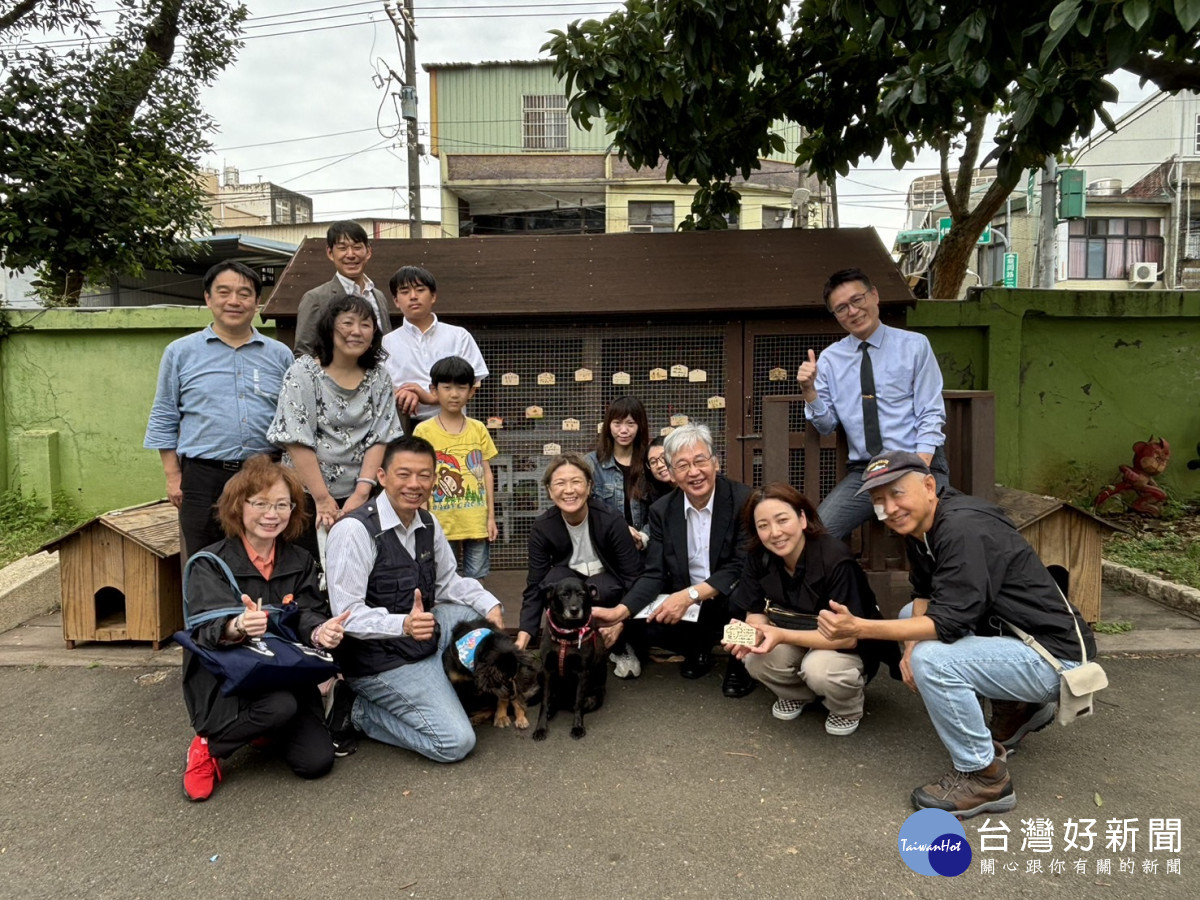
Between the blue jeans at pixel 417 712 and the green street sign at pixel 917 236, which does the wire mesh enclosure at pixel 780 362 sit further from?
the green street sign at pixel 917 236

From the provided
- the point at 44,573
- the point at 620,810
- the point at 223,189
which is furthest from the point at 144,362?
the point at 223,189

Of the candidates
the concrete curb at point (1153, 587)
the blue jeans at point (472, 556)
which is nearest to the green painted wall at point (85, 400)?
the blue jeans at point (472, 556)

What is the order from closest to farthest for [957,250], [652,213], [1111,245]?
[957,250] → [652,213] → [1111,245]

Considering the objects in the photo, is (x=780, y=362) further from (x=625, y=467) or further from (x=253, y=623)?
(x=253, y=623)

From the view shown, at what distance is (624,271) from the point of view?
5.09 m

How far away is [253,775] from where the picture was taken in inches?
122

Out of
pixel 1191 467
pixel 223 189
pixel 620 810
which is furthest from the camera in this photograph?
pixel 223 189

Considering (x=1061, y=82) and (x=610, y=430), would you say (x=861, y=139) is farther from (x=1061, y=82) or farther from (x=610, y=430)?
(x=610, y=430)

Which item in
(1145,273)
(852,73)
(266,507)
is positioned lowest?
(266,507)

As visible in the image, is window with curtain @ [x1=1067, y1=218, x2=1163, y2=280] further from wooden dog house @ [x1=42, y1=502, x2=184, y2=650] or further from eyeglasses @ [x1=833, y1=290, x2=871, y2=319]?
wooden dog house @ [x1=42, y1=502, x2=184, y2=650]

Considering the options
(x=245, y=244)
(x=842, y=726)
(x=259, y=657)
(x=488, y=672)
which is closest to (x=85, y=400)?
(x=259, y=657)

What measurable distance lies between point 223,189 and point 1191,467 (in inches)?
1234

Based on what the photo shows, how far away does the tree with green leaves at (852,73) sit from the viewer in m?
3.46

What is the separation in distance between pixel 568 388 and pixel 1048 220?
8273 millimetres
